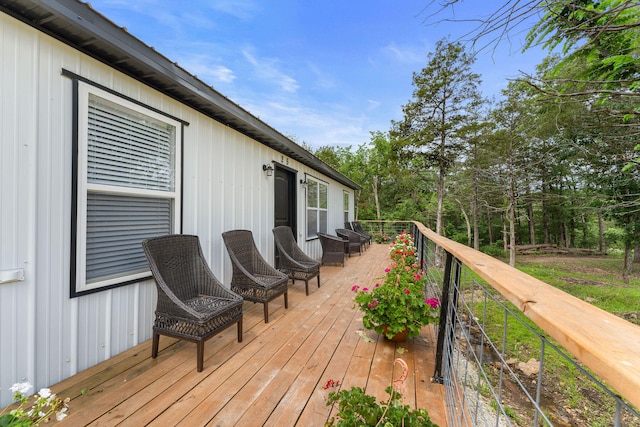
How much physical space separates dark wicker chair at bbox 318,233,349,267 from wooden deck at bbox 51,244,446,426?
297cm

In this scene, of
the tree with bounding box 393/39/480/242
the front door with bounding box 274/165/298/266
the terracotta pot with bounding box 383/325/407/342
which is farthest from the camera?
the tree with bounding box 393/39/480/242

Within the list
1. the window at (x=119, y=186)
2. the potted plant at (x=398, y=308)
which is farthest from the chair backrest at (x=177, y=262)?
the potted plant at (x=398, y=308)

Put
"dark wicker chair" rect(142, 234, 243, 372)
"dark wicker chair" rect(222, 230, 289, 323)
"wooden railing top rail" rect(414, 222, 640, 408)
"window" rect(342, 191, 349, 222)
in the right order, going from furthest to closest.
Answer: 1. "window" rect(342, 191, 349, 222)
2. "dark wicker chair" rect(222, 230, 289, 323)
3. "dark wicker chair" rect(142, 234, 243, 372)
4. "wooden railing top rail" rect(414, 222, 640, 408)

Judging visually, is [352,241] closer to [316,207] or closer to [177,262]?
[316,207]

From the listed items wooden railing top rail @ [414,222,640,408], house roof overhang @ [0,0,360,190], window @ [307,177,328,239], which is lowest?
wooden railing top rail @ [414,222,640,408]

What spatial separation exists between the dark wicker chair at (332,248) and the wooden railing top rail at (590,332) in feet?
16.7

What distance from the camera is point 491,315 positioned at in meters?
6.62

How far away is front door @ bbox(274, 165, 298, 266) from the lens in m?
5.05

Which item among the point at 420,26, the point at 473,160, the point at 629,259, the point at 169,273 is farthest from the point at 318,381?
the point at 629,259

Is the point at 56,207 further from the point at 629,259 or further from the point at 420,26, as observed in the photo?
the point at 629,259

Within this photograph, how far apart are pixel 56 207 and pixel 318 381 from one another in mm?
2205

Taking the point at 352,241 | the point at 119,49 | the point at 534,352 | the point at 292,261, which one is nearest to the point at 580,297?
the point at 534,352

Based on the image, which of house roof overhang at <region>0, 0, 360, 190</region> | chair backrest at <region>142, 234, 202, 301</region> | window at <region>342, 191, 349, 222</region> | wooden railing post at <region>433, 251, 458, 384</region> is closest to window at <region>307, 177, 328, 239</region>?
window at <region>342, 191, 349, 222</region>

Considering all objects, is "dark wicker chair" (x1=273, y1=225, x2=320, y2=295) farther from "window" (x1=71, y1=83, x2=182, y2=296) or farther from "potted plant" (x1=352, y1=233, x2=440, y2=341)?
"window" (x1=71, y1=83, x2=182, y2=296)
